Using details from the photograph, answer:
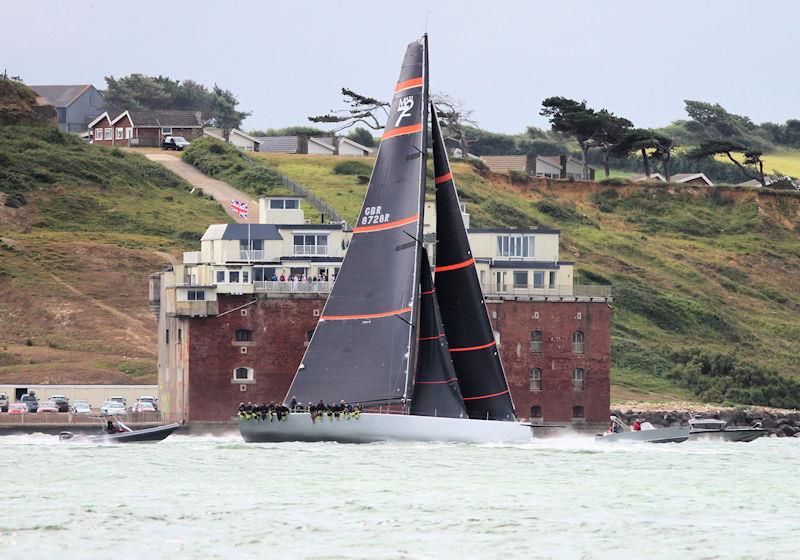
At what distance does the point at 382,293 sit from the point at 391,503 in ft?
79.9

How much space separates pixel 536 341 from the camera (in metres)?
104

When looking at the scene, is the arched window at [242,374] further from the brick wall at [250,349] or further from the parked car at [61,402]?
the parked car at [61,402]

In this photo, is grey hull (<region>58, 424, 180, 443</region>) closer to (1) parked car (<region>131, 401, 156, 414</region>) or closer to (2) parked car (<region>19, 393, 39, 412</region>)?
(2) parked car (<region>19, 393, 39, 412</region>)

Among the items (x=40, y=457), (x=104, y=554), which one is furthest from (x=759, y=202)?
(x=104, y=554)

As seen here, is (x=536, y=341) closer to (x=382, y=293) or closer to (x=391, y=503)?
(x=382, y=293)

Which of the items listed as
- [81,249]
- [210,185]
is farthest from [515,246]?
[210,185]

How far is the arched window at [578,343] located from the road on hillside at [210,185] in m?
48.8

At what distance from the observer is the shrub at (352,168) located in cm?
17325

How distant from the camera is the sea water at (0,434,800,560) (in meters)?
52.9

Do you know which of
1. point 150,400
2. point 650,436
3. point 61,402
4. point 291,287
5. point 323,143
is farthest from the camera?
point 323,143

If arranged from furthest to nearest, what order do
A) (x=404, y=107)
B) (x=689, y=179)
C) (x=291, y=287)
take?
1. (x=689, y=179)
2. (x=291, y=287)
3. (x=404, y=107)

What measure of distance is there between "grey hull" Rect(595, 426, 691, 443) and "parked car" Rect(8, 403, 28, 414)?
96.2ft

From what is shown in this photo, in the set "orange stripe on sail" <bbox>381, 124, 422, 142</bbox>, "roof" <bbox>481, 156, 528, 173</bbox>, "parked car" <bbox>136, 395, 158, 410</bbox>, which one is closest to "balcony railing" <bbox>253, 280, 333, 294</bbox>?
"parked car" <bbox>136, 395, 158, 410</bbox>

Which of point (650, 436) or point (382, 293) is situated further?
point (650, 436)
